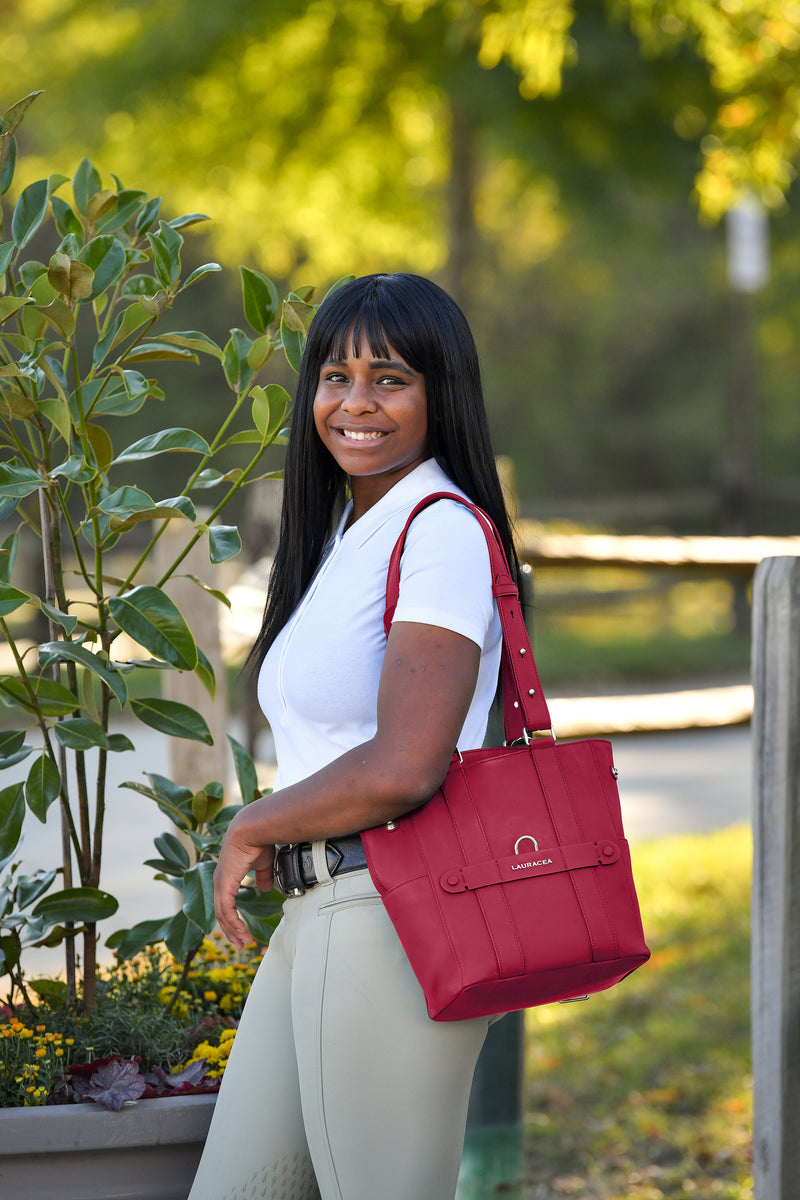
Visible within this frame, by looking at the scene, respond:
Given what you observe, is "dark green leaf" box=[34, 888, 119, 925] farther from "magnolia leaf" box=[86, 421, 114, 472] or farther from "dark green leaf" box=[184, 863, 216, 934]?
"magnolia leaf" box=[86, 421, 114, 472]

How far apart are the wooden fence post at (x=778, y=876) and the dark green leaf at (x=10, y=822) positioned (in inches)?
49.6

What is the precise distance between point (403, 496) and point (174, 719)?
0.63 m

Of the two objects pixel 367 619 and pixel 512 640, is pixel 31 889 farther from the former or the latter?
pixel 512 640

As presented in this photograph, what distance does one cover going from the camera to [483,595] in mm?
1577

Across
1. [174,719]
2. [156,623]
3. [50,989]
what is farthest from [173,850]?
[156,623]

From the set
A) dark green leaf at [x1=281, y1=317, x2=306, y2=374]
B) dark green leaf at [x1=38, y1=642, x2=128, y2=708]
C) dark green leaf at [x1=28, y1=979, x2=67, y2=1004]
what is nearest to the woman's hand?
dark green leaf at [x1=38, y1=642, x2=128, y2=708]

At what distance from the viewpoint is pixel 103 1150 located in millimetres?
1858

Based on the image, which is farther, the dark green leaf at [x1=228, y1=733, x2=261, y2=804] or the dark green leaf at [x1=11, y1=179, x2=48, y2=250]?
the dark green leaf at [x1=228, y1=733, x2=261, y2=804]

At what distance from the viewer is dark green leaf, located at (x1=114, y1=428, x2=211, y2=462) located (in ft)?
6.26

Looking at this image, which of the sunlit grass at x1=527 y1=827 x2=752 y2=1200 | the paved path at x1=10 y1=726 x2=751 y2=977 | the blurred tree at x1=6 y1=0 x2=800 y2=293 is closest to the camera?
the sunlit grass at x1=527 y1=827 x2=752 y2=1200

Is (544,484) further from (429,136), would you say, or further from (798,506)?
(429,136)

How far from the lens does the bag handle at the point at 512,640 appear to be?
160 centimetres

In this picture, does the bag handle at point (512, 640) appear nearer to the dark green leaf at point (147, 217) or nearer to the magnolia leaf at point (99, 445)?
the magnolia leaf at point (99, 445)

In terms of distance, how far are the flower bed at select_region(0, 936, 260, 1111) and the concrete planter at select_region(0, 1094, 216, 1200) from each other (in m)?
0.04
